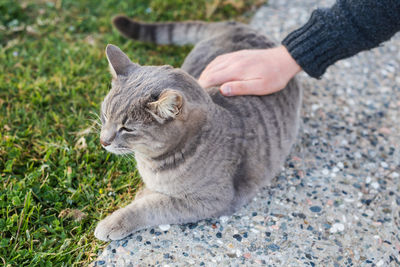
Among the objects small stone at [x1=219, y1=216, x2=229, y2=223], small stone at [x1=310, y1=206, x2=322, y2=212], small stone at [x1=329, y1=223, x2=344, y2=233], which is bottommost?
small stone at [x1=329, y1=223, x2=344, y2=233]

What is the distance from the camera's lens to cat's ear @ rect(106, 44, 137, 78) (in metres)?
2.14

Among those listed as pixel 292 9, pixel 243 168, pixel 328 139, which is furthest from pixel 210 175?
pixel 292 9

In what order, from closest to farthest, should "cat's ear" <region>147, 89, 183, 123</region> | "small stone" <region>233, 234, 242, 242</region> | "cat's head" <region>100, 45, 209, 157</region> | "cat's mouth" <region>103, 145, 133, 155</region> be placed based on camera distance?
"cat's ear" <region>147, 89, 183, 123</region> < "cat's head" <region>100, 45, 209, 157</region> < "cat's mouth" <region>103, 145, 133, 155</region> < "small stone" <region>233, 234, 242, 242</region>

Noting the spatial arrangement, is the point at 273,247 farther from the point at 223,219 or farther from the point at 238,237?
the point at 223,219

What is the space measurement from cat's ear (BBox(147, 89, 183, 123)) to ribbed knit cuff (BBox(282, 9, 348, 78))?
1153 mm

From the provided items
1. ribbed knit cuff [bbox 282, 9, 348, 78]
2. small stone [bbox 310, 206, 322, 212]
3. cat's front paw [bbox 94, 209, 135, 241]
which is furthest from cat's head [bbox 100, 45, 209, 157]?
small stone [bbox 310, 206, 322, 212]

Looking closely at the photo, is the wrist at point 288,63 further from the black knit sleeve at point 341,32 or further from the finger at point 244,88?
the finger at point 244,88

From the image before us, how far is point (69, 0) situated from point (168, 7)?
1.06m

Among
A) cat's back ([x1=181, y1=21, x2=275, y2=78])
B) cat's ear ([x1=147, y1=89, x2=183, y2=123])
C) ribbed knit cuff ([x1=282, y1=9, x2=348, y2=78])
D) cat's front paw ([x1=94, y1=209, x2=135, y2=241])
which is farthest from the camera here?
cat's back ([x1=181, y1=21, x2=275, y2=78])

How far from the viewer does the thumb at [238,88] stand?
2.48 meters

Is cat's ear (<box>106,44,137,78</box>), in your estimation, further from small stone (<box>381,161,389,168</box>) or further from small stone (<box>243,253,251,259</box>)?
small stone (<box>381,161,389,168</box>)

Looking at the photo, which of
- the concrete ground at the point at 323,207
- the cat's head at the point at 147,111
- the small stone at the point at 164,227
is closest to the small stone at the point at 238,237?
the concrete ground at the point at 323,207

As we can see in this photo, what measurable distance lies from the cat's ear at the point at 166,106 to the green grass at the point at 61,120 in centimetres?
88

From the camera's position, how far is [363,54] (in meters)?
3.94
